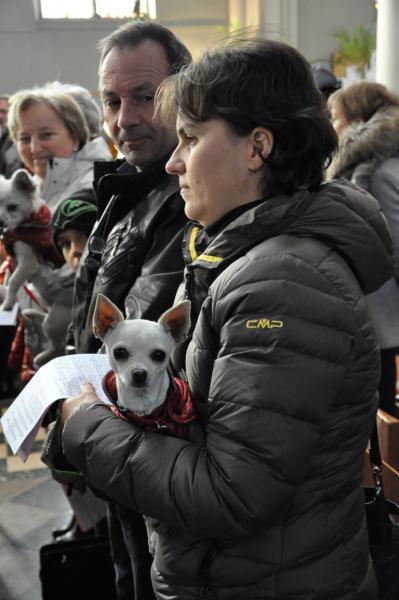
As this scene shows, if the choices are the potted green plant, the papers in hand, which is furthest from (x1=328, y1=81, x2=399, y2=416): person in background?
the potted green plant

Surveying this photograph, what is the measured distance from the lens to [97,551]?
2559 mm

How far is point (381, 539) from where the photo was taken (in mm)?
1562

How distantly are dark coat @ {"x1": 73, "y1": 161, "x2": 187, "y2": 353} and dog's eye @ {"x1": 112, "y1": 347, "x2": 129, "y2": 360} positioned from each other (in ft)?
1.35

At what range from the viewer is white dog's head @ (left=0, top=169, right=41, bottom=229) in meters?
2.82

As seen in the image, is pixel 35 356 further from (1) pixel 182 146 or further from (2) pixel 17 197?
(1) pixel 182 146

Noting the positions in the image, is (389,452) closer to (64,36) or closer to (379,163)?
(379,163)

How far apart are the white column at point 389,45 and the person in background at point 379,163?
2481 mm

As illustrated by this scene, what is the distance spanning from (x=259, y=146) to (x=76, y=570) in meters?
1.88

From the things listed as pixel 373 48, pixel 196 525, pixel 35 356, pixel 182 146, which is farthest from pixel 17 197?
pixel 373 48

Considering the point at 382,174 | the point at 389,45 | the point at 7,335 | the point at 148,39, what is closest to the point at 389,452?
the point at 148,39

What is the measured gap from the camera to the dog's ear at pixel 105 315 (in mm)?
1336

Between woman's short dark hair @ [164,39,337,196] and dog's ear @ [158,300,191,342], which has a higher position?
woman's short dark hair @ [164,39,337,196]

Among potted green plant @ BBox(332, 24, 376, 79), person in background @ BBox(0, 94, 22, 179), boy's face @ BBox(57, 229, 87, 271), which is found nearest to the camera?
boy's face @ BBox(57, 229, 87, 271)

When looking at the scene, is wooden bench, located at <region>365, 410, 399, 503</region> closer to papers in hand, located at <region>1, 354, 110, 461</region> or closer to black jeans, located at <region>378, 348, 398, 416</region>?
papers in hand, located at <region>1, 354, 110, 461</region>
